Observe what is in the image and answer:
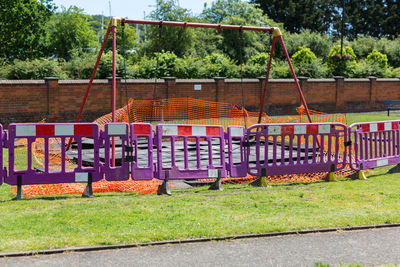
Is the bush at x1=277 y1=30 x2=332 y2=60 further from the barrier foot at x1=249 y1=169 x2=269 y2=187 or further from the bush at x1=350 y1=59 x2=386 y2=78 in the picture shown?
the barrier foot at x1=249 y1=169 x2=269 y2=187

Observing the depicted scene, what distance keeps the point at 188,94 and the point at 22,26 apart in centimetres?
1913

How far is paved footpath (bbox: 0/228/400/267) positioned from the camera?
4801mm

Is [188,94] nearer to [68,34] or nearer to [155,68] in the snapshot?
[155,68]

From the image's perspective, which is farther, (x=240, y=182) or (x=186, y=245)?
(x=240, y=182)

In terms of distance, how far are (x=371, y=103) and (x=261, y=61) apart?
8352mm

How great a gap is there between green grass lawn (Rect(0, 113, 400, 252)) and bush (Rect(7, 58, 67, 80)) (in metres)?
19.7

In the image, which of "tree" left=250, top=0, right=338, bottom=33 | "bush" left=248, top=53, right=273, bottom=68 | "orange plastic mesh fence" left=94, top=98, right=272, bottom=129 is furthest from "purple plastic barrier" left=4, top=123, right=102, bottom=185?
"tree" left=250, top=0, right=338, bottom=33

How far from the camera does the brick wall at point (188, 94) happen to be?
23.9m

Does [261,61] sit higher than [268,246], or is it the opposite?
[261,61]

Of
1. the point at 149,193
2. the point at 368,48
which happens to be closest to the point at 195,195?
the point at 149,193

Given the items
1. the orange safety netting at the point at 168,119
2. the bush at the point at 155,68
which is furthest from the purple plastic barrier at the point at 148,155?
Result: the bush at the point at 155,68

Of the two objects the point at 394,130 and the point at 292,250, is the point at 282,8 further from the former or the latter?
the point at 292,250

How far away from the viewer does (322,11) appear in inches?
2817

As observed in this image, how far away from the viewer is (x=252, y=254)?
506 cm
